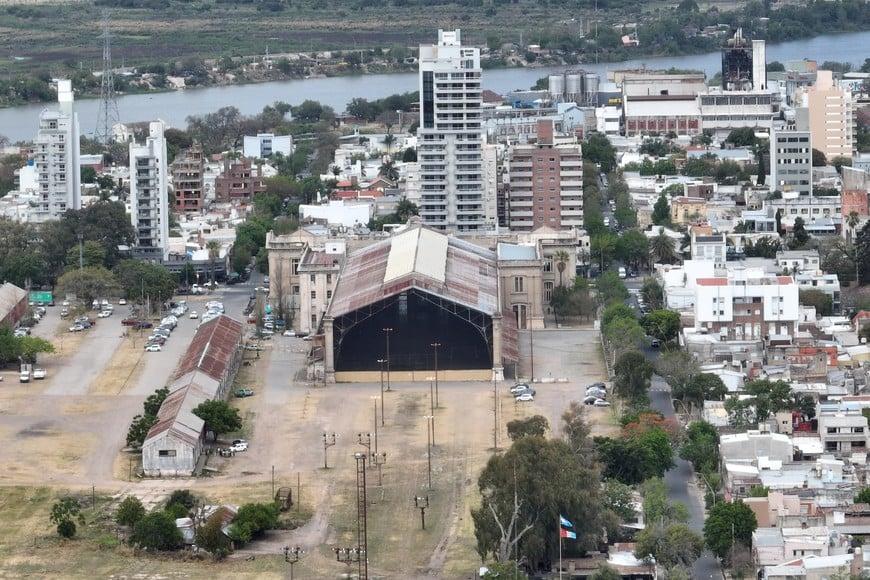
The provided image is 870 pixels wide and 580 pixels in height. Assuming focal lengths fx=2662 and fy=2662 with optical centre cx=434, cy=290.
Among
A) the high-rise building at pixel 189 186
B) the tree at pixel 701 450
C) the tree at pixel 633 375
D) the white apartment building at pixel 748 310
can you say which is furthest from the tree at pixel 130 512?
the high-rise building at pixel 189 186

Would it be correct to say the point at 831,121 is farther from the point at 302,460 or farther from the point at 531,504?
the point at 531,504

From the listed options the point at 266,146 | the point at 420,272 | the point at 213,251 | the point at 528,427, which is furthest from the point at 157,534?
the point at 266,146

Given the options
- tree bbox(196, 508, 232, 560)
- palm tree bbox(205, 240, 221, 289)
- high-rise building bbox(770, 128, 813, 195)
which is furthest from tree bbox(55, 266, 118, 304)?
tree bbox(196, 508, 232, 560)

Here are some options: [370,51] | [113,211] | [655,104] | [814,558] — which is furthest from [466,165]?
[370,51]

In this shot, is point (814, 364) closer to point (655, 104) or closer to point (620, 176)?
point (620, 176)

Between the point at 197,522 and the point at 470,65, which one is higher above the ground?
the point at 470,65

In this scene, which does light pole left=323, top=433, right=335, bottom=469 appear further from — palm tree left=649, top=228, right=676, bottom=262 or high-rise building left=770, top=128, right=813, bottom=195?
high-rise building left=770, top=128, right=813, bottom=195

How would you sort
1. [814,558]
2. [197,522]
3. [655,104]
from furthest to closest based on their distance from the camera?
1. [655,104]
2. [197,522]
3. [814,558]
